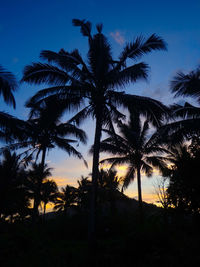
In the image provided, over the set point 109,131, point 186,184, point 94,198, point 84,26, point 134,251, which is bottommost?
point 134,251

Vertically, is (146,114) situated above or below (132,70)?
below

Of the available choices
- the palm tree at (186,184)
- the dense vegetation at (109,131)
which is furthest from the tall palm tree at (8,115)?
the palm tree at (186,184)

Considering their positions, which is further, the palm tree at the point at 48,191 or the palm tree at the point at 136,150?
the palm tree at the point at 48,191

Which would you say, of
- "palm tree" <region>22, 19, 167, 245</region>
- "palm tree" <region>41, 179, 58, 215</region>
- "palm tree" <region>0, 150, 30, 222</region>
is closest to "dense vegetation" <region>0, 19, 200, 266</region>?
"palm tree" <region>22, 19, 167, 245</region>

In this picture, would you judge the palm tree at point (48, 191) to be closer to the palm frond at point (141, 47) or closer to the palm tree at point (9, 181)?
the palm tree at point (9, 181)

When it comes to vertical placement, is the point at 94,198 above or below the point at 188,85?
below

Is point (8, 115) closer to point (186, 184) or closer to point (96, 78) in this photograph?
point (96, 78)

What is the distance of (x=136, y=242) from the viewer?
6.30 meters

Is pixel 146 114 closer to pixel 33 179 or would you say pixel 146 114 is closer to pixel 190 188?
pixel 190 188

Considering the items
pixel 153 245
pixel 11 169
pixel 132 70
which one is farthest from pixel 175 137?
pixel 11 169

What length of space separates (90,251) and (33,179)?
2754cm

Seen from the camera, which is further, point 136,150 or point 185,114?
point 136,150

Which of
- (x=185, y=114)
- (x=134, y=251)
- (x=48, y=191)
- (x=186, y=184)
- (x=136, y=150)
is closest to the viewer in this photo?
(x=134, y=251)

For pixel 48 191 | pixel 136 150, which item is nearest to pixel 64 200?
pixel 48 191
